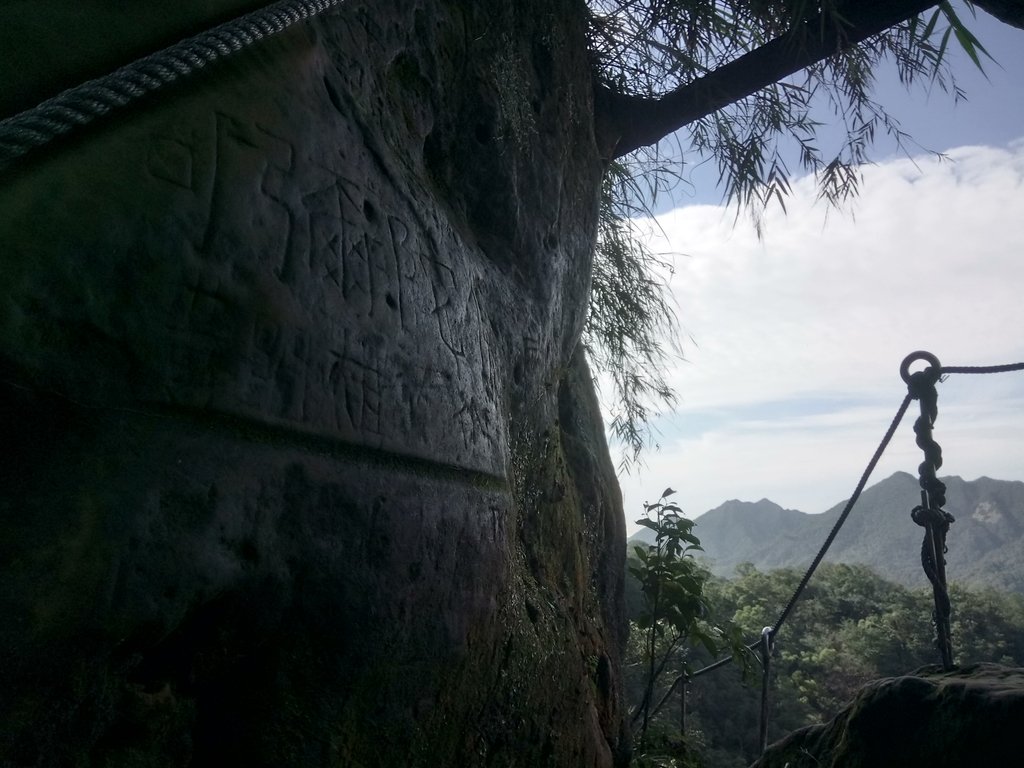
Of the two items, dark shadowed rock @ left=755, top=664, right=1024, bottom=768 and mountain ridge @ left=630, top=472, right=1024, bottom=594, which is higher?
mountain ridge @ left=630, top=472, right=1024, bottom=594

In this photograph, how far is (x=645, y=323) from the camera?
185 inches

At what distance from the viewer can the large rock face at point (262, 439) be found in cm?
94

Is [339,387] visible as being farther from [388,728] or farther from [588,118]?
[588,118]

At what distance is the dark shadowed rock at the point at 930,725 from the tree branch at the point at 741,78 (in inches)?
82.4

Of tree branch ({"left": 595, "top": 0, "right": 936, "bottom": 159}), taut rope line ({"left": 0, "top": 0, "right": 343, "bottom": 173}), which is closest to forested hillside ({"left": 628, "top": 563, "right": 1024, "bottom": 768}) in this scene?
tree branch ({"left": 595, "top": 0, "right": 936, "bottom": 159})

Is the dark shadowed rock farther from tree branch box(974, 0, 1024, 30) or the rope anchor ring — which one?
tree branch box(974, 0, 1024, 30)

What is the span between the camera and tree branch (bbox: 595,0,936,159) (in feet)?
8.94

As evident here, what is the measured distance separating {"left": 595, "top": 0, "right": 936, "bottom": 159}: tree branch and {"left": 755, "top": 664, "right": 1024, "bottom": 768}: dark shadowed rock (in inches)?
82.4

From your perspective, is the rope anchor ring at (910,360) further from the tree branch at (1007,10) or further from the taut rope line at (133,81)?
the taut rope line at (133,81)

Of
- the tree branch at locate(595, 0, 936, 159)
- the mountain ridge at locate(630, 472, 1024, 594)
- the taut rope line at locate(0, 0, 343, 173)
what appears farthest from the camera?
the mountain ridge at locate(630, 472, 1024, 594)

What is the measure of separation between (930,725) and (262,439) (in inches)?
82.9

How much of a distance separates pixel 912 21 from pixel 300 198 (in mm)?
2747

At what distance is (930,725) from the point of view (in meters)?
2.21

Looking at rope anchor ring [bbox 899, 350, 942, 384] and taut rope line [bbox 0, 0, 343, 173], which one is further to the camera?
rope anchor ring [bbox 899, 350, 942, 384]
